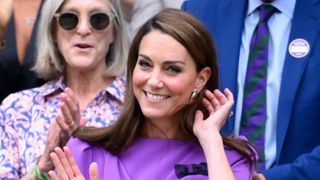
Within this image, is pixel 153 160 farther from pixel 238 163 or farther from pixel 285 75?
pixel 285 75

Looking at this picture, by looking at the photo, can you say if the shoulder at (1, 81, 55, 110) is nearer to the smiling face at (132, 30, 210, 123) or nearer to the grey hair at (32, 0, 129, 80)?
the grey hair at (32, 0, 129, 80)

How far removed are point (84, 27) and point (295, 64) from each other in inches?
47.0

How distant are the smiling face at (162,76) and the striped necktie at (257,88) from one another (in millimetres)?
646

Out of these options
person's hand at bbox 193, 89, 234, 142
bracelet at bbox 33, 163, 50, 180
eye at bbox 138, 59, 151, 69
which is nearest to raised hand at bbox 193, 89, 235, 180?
person's hand at bbox 193, 89, 234, 142

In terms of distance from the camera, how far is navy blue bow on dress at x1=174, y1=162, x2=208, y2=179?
3464 millimetres

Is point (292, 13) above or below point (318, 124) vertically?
above

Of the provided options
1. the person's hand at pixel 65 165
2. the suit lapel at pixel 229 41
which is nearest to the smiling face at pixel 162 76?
the person's hand at pixel 65 165

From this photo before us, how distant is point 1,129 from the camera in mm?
4258

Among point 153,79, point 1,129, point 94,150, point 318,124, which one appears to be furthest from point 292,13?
point 1,129

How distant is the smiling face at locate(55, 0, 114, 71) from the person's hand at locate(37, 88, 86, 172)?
54cm

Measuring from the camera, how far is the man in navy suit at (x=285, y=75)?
13.3ft

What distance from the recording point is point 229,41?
419cm

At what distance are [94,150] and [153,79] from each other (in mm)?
Result: 451

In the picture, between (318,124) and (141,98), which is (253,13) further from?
(141,98)
